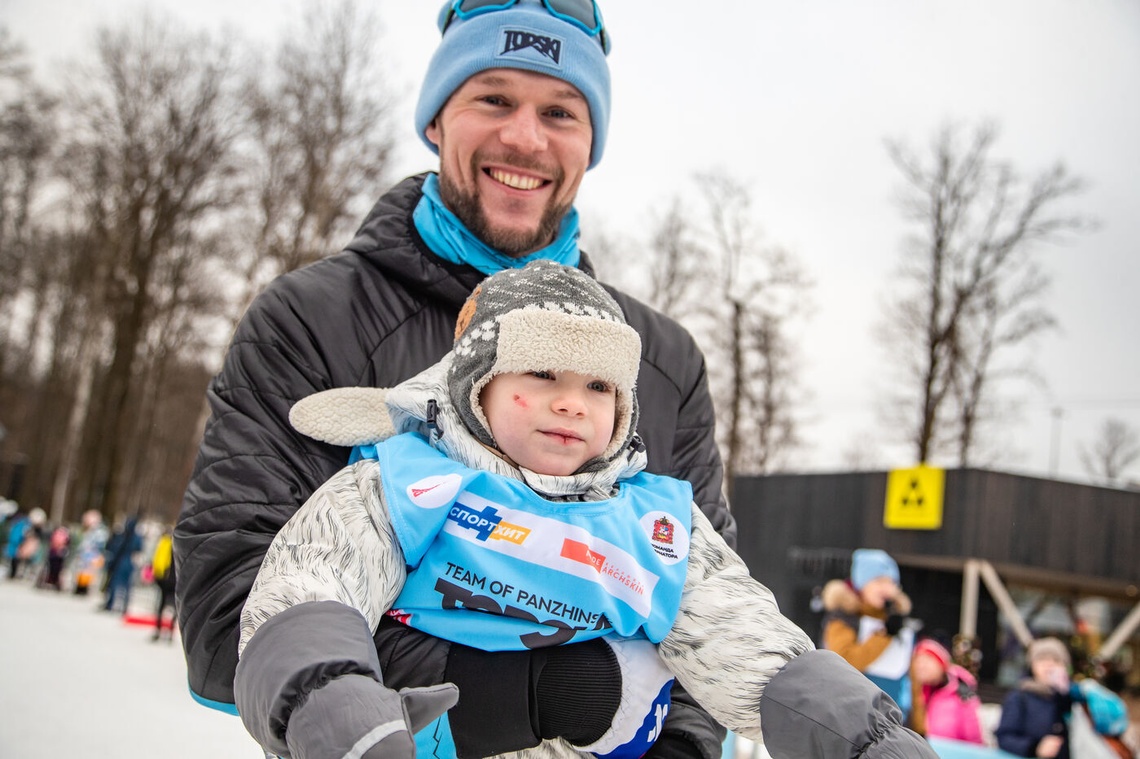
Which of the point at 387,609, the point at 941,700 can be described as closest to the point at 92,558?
the point at 941,700

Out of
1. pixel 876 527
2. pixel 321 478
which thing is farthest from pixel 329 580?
pixel 876 527

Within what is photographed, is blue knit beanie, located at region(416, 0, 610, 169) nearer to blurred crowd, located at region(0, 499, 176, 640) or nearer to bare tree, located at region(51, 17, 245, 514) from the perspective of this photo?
blurred crowd, located at region(0, 499, 176, 640)

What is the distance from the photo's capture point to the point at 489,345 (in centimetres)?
144

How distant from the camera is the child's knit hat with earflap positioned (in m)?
1.42

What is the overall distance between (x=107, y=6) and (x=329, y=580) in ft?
60.3

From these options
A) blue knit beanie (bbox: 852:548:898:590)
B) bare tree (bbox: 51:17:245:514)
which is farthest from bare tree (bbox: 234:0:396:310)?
blue knit beanie (bbox: 852:548:898:590)

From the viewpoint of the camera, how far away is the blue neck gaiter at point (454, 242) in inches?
71.5

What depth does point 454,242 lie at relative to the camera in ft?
5.97

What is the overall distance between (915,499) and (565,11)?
643 inches

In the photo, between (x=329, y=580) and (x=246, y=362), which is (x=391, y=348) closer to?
(x=246, y=362)

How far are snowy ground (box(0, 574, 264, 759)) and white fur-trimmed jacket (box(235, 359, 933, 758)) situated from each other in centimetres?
104

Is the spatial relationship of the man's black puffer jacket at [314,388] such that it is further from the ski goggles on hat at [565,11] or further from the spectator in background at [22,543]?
the spectator in background at [22,543]

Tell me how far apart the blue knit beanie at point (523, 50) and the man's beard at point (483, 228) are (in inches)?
9.9

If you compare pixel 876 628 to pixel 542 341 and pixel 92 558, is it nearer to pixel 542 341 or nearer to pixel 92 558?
pixel 542 341
